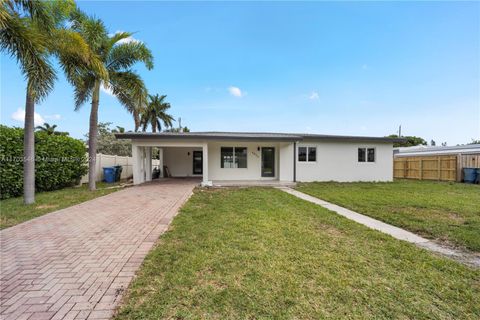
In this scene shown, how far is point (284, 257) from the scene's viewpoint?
365 cm

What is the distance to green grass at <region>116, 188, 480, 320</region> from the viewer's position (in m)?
2.38

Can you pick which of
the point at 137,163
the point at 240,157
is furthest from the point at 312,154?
the point at 137,163

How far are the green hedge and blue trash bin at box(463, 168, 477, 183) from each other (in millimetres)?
23951

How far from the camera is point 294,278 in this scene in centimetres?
302

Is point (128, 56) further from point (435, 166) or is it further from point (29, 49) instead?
point (435, 166)

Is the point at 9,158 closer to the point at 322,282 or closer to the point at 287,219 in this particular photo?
the point at 287,219

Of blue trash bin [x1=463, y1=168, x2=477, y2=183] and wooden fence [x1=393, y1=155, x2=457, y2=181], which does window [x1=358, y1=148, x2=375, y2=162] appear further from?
blue trash bin [x1=463, y1=168, x2=477, y2=183]

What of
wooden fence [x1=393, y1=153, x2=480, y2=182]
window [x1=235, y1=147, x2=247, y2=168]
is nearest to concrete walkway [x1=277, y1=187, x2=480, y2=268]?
window [x1=235, y1=147, x2=247, y2=168]

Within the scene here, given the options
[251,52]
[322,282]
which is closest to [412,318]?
[322,282]

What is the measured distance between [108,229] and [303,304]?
14.0ft

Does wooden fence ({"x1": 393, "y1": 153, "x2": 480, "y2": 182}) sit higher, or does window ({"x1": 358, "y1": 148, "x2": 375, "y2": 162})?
window ({"x1": 358, "y1": 148, "x2": 375, "y2": 162})

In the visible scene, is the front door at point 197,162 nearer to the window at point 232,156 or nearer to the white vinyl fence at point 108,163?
the window at point 232,156

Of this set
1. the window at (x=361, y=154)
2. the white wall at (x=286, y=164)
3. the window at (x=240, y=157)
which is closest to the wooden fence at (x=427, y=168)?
the window at (x=361, y=154)

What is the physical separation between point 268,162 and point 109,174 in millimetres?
10047
